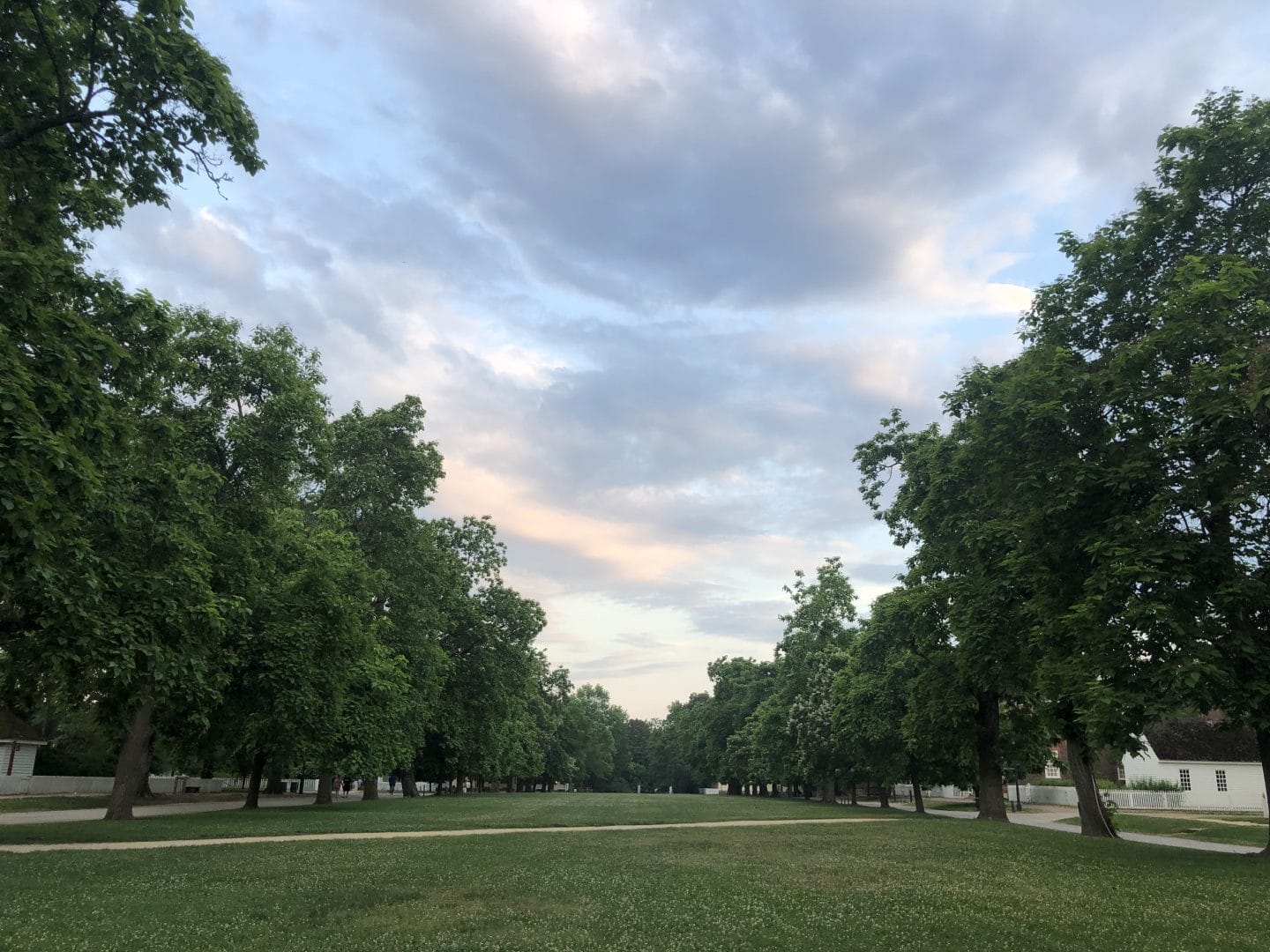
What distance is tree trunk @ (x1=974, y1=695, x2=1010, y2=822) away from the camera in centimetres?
3083

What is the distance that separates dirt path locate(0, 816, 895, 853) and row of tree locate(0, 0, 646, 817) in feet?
11.3

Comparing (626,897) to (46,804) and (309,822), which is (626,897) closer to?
(309,822)

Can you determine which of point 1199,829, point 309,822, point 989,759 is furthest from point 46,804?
point 1199,829

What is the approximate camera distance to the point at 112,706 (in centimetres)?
2192

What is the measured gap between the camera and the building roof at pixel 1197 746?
57.3m

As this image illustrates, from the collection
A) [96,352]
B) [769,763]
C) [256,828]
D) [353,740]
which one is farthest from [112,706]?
[769,763]

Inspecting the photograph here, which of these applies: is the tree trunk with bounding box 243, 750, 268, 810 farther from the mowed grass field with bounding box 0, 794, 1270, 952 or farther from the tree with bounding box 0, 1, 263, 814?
the tree with bounding box 0, 1, 263, 814

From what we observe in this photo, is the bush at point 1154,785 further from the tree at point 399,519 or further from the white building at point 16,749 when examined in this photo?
the white building at point 16,749

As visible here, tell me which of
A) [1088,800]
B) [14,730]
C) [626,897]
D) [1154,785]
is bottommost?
[1154,785]

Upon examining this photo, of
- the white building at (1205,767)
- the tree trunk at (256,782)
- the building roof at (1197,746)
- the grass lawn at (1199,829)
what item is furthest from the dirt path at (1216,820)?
the tree trunk at (256,782)

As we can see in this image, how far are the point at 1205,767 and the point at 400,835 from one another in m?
59.6

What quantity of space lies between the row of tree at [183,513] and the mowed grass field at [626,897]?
445 cm

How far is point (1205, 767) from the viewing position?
187ft

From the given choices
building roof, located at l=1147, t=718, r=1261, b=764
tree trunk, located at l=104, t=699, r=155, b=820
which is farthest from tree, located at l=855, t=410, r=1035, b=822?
building roof, located at l=1147, t=718, r=1261, b=764
